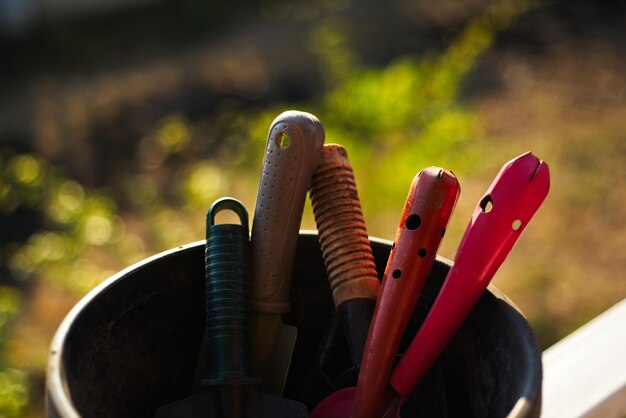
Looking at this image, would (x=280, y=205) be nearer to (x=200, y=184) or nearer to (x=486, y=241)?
(x=486, y=241)

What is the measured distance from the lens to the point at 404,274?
52cm

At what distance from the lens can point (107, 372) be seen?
525mm

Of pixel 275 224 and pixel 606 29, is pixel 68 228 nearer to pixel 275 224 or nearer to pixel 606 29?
pixel 275 224

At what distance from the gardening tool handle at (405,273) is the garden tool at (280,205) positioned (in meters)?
0.07

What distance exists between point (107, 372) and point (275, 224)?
0.14 metres

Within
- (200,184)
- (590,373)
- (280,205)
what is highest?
(200,184)

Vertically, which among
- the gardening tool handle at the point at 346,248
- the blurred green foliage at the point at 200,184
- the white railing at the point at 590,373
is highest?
the blurred green foliage at the point at 200,184

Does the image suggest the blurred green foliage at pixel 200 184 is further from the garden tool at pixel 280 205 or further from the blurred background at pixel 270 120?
the garden tool at pixel 280 205

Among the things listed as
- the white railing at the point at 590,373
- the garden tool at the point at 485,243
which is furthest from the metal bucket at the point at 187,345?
the white railing at the point at 590,373

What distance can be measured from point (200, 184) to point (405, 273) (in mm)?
1117

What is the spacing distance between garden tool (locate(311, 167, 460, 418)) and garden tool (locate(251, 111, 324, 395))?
72 mm

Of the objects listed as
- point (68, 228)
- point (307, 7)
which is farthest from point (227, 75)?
point (68, 228)

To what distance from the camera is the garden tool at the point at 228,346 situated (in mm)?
534

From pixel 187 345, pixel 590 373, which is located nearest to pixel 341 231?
pixel 187 345
